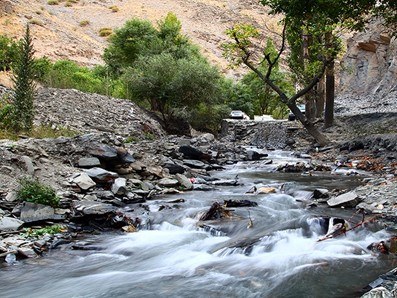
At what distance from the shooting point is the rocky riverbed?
6.97 m

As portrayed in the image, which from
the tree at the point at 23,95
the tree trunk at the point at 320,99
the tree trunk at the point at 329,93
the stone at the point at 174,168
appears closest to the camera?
the stone at the point at 174,168

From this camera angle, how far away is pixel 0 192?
749cm

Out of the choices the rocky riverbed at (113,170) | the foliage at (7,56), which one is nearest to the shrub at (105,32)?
the foliage at (7,56)

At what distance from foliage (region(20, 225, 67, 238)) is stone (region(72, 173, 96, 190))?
181cm

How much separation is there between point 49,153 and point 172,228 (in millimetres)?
4377

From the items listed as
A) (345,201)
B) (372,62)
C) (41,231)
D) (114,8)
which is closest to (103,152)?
(41,231)

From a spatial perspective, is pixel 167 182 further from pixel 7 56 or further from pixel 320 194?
pixel 7 56

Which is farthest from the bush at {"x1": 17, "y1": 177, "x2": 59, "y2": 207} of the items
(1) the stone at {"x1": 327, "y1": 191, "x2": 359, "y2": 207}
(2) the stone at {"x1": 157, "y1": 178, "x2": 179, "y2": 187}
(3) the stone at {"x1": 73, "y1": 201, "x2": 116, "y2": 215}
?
(1) the stone at {"x1": 327, "y1": 191, "x2": 359, "y2": 207}

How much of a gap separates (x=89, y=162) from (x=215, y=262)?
16.9 ft

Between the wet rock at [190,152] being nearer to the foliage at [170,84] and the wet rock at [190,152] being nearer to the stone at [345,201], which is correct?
the stone at [345,201]

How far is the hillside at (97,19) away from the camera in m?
43.9

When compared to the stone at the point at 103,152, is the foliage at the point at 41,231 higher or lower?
lower

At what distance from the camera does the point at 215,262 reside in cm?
590

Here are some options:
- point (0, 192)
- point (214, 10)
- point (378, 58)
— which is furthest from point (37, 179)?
point (214, 10)
